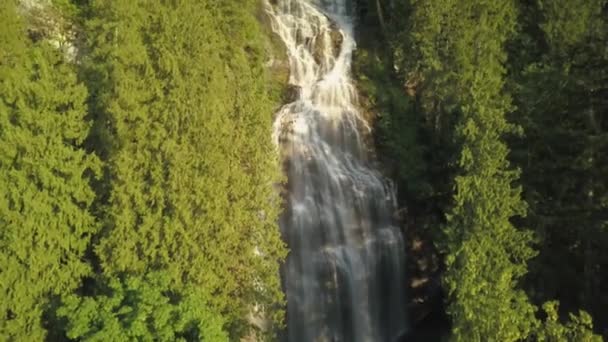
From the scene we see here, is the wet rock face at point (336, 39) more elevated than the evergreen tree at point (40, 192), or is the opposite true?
the wet rock face at point (336, 39)

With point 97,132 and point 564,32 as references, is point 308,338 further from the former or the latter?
point 564,32

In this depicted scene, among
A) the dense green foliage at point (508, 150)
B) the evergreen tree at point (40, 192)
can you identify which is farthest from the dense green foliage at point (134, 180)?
the dense green foliage at point (508, 150)

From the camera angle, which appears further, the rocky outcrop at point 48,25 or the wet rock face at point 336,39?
the wet rock face at point 336,39

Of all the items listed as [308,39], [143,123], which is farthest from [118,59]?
[308,39]

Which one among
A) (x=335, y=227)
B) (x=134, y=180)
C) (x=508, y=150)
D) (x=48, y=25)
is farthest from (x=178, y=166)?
(x=335, y=227)

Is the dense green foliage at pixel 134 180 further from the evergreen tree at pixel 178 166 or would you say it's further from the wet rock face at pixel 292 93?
the wet rock face at pixel 292 93

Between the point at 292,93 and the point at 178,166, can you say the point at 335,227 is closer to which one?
the point at 292,93
